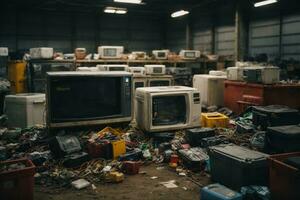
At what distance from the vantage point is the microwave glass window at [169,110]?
5812 mm

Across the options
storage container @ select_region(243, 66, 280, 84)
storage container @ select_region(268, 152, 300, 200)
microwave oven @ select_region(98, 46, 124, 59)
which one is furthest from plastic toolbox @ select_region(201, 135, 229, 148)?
microwave oven @ select_region(98, 46, 124, 59)

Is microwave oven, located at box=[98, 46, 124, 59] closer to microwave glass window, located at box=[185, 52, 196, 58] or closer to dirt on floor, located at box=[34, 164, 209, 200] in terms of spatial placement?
microwave glass window, located at box=[185, 52, 196, 58]

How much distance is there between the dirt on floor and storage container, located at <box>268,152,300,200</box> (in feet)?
2.90

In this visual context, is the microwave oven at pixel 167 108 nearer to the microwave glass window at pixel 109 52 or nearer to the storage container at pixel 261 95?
the storage container at pixel 261 95

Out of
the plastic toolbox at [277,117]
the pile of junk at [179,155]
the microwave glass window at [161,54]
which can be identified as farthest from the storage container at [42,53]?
the plastic toolbox at [277,117]

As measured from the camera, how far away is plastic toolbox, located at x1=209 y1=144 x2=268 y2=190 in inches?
141

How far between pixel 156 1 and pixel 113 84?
38.2 feet

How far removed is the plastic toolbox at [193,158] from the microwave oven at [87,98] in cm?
144

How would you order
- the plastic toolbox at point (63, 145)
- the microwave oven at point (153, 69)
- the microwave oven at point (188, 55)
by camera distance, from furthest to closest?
the microwave oven at point (188, 55) → the microwave oven at point (153, 69) → the plastic toolbox at point (63, 145)

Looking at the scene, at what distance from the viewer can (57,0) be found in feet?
50.1

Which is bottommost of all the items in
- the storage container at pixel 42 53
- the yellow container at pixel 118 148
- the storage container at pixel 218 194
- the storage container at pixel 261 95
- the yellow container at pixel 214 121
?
the storage container at pixel 218 194

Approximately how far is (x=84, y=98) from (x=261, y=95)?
11.6 feet

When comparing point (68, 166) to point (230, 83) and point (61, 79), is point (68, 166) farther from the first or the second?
point (230, 83)

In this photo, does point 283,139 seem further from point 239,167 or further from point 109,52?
point 109,52
